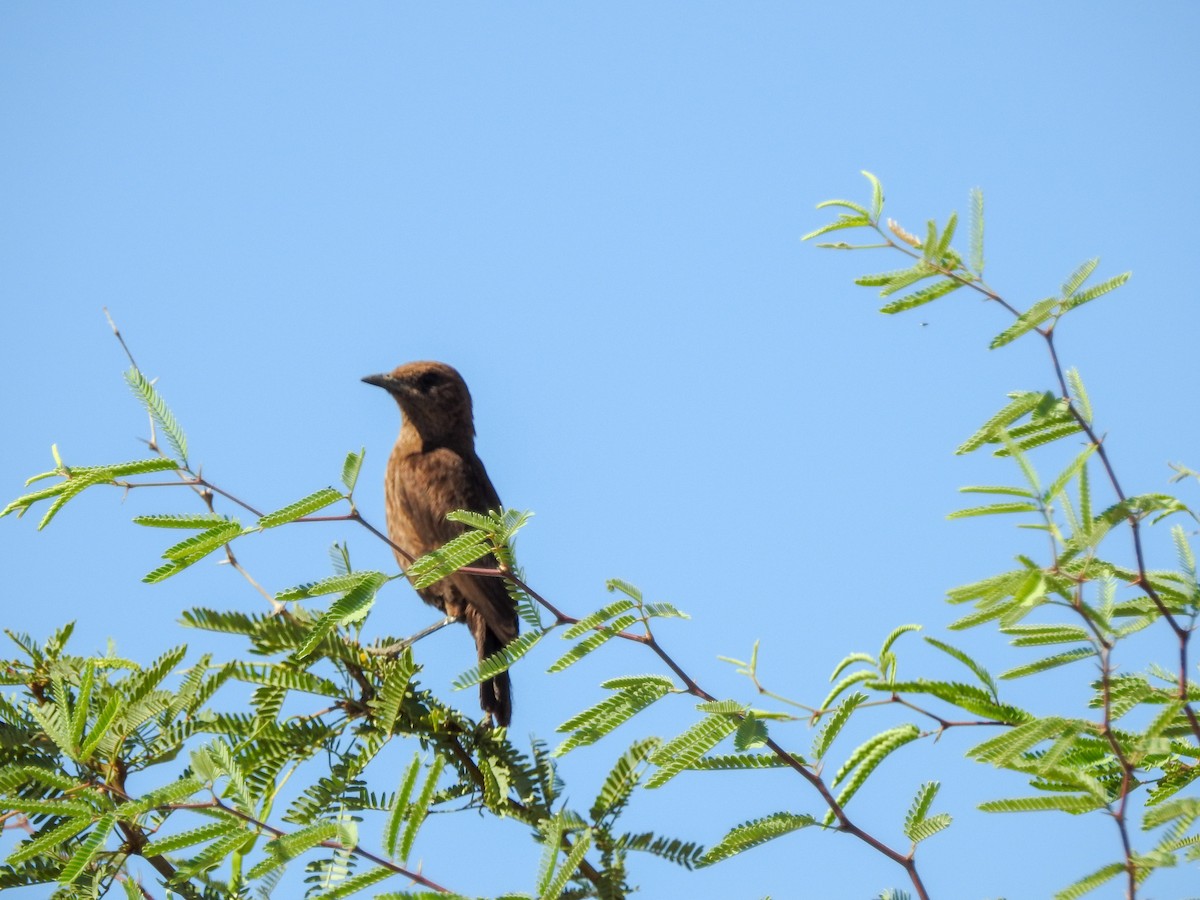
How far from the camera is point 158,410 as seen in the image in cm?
322

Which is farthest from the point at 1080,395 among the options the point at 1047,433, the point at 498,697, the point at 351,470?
the point at 498,697

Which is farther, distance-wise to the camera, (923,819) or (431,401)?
(431,401)

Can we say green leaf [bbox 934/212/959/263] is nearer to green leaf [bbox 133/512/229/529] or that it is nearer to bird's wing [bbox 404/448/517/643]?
green leaf [bbox 133/512/229/529]

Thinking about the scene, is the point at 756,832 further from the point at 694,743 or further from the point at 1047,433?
the point at 1047,433

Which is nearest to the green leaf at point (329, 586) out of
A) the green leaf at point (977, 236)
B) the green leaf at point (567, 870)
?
the green leaf at point (567, 870)

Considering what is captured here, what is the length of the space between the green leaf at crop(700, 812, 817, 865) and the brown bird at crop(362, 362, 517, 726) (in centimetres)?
362

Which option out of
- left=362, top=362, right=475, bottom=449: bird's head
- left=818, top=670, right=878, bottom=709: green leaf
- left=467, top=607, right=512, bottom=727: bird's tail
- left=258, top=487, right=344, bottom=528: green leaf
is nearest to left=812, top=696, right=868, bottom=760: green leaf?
left=818, top=670, right=878, bottom=709: green leaf

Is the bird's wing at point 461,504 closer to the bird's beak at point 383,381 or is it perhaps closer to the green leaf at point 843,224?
the bird's beak at point 383,381

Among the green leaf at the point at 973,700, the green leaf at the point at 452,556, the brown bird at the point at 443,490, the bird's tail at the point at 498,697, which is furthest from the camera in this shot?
the brown bird at the point at 443,490

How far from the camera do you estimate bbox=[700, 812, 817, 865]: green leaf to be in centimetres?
276

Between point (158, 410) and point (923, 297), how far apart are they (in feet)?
6.30

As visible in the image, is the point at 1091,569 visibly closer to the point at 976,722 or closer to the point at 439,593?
the point at 976,722

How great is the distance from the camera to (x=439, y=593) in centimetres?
700

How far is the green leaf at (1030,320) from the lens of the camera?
2898 mm
